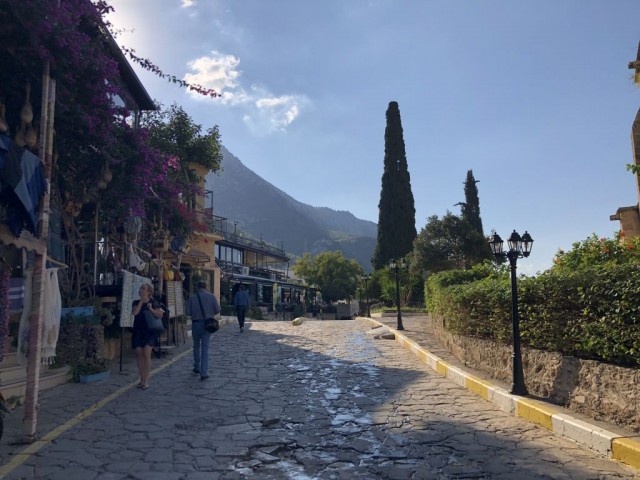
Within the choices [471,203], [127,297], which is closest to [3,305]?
[127,297]

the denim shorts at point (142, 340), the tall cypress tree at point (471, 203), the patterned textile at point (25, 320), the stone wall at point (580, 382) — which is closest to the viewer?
the stone wall at point (580, 382)

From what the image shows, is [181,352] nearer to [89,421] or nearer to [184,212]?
[184,212]

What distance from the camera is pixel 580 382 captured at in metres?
6.15

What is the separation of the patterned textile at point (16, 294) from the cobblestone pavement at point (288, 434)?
1.52m

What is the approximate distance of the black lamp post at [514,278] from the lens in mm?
7191

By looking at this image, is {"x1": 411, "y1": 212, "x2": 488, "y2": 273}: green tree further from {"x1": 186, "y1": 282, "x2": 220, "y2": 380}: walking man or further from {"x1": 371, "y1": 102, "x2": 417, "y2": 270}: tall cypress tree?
{"x1": 186, "y1": 282, "x2": 220, "y2": 380}: walking man

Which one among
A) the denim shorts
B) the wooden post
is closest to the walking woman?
the denim shorts

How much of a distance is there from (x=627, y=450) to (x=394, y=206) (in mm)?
41059

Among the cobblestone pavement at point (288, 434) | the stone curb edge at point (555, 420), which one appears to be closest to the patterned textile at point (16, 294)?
the cobblestone pavement at point (288, 434)

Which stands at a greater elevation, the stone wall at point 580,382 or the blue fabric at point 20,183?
the blue fabric at point 20,183

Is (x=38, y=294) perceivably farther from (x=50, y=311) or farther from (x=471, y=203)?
(x=471, y=203)

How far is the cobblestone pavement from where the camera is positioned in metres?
4.55

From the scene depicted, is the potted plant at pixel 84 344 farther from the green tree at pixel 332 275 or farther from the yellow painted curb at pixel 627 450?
the green tree at pixel 332 275

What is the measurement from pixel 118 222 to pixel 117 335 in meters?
2.72
